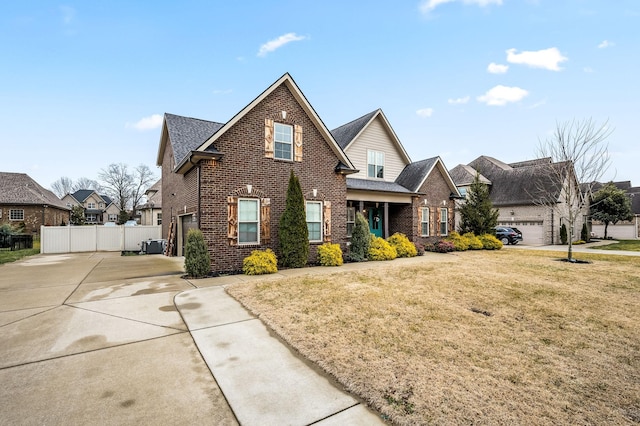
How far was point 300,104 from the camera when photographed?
11.6m

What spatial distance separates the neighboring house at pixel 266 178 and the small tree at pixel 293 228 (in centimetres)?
55

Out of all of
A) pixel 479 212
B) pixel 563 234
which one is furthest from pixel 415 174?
pixel 563 234

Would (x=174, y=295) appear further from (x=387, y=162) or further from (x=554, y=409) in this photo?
(x=387, y=162)

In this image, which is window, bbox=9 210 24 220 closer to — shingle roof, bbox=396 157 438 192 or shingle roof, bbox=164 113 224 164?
shingle roof, bbox=164 113 224 164

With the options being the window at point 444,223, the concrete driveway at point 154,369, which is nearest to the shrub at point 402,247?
the window at point 444,223

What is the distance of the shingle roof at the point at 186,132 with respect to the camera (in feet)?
46.9

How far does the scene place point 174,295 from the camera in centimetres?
670

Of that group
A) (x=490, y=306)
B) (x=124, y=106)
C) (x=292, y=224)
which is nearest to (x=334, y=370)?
(x=490, y=306)

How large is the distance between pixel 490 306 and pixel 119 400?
21.0 feet

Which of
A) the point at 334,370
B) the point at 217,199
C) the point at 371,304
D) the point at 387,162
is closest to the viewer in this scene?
the point at 334,370

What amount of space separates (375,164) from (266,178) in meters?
8.87

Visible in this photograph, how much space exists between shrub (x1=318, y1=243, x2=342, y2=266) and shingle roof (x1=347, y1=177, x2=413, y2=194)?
3.96 m

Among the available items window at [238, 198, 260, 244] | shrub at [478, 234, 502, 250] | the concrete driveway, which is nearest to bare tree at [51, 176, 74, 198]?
window at [238, 198, 260, 244]

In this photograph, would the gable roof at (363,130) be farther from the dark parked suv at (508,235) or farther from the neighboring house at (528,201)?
the dark parked suv at (508,235)
